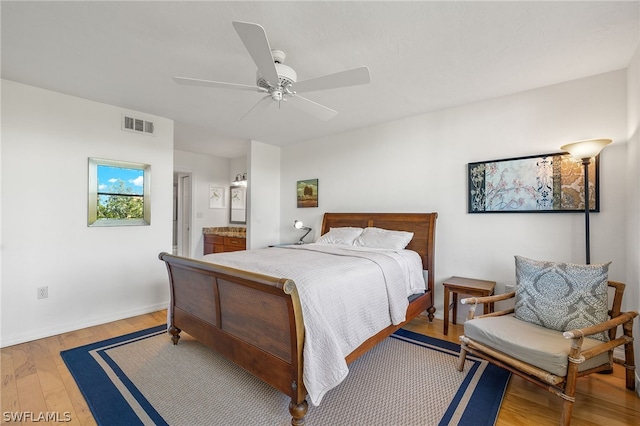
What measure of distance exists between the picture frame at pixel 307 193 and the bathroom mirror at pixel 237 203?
1991 millimetres

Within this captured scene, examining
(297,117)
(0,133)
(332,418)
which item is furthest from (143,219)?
(332,418)

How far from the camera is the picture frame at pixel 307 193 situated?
4.66 m

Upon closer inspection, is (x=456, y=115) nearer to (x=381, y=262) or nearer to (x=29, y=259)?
(x=381, y=262)

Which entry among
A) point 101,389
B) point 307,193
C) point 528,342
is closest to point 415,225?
point 528,342

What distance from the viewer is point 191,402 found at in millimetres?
1865

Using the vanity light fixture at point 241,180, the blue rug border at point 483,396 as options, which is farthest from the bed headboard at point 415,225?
the vanity light fixture at point 241,180

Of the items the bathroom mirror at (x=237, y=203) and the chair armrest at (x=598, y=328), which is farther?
the bathroom mirror at (x=237, y=203)

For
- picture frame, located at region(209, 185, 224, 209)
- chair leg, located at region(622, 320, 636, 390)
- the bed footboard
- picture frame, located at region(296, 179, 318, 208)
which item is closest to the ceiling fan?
the bed footboard

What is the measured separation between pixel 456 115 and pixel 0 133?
4.61m

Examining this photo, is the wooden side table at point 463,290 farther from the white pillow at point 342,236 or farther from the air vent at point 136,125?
the air vent at point 136,125

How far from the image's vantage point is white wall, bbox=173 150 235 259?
230 inches

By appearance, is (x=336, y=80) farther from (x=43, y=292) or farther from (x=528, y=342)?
(x=43, y=292)

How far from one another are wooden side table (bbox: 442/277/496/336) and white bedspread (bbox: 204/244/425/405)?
29 centimetres

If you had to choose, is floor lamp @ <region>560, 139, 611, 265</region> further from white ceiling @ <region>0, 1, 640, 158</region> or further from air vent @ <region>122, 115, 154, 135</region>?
air vent @ <region>122, 115, 154, 135</region>
